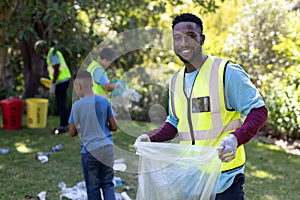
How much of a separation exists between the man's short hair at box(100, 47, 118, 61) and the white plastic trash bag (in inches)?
46.4

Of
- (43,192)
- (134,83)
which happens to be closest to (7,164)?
(43,192)

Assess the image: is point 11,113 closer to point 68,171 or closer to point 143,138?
point 68,171

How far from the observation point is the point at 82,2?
5.41 metres

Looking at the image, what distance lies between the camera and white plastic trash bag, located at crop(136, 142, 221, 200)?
189 cm

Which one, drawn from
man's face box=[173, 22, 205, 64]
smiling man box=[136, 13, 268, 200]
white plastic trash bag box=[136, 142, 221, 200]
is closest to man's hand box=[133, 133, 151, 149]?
white plastic trash bag box=[136, 142, 221, 200]

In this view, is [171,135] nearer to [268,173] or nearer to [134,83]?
[134,83]

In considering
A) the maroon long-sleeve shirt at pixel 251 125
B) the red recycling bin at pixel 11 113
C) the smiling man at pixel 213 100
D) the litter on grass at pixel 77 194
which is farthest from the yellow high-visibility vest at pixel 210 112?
the red recycling bin at pixel 11 113

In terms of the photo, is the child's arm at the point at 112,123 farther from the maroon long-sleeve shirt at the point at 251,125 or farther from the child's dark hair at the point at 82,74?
the maroon long-sleeve shirt at the point at 251,125

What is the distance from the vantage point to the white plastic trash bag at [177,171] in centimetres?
189

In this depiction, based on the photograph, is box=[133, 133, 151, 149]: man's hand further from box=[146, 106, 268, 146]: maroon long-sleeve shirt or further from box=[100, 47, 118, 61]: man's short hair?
box=[100, 47, 118, 61]: man's short hair

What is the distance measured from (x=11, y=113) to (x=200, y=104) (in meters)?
5.92

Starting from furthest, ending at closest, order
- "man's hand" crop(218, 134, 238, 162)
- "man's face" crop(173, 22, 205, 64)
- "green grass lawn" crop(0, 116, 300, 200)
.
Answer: "green grass lawn" crop(0, 116, 300, 200), "man's face" crop(173, 22, 205, 64), "man's hand" crop(218, 134, 238, 162)

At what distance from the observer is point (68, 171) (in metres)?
4.83

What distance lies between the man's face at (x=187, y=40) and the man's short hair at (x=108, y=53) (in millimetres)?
1168
